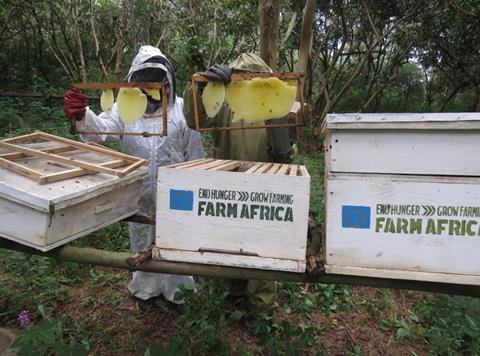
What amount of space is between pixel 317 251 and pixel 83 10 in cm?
771

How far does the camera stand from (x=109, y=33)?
1005cm

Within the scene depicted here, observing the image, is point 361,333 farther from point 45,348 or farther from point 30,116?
point 30,116

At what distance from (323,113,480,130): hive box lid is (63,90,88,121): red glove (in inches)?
50.2

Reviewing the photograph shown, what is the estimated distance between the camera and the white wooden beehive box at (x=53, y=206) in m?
1.46

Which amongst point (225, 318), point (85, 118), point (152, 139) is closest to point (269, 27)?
point (152, 139)

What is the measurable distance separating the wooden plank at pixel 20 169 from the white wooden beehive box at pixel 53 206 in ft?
0.06

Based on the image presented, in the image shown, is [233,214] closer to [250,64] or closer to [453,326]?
[250,64]

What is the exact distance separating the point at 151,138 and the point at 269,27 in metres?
1.08

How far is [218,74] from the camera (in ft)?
4.99

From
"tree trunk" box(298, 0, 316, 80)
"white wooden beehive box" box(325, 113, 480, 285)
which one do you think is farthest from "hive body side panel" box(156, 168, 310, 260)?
"tree trunk" box(298, 0, 316, 80)

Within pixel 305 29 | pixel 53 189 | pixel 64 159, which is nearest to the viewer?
pixel 53 189

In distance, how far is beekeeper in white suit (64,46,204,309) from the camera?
2340 mm

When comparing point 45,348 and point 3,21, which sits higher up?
point 3,21

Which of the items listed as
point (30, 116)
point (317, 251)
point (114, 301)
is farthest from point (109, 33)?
point (317, 251)
